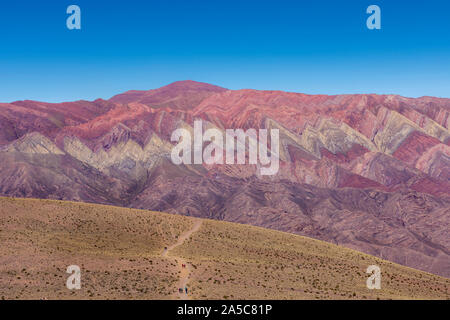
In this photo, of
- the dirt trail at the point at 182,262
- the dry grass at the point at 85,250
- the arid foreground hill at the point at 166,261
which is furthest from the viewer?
the arid foreground hill at the point at 166,261

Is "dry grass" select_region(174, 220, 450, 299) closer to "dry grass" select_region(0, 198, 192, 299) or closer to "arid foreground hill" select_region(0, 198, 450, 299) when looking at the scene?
"arid foreground hill" select_region(0, 198, 450, 299)

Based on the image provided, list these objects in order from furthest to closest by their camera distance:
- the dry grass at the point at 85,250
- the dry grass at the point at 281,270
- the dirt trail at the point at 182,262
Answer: the dry grass at the point at 281,270 < the dry grass at the point at 85,250 < the dirt trail at the point at 182,262

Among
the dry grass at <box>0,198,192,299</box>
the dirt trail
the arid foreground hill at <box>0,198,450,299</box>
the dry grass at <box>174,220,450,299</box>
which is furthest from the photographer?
the dry grass at <box>174,220,450,299</box>

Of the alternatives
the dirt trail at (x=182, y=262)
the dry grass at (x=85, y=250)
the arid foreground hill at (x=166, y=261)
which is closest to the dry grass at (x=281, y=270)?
the arid foreground hill at (x=166, y=261)

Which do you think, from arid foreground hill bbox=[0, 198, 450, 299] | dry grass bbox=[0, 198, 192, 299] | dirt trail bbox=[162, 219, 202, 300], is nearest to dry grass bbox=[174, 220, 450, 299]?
arid foreground hill bbox=[0, 198, 450, 299]

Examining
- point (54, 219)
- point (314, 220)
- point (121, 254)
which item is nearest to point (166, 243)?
point (121, 254)

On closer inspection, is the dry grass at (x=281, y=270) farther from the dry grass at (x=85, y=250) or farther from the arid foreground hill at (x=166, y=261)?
the dry grass at (x=85, y=250)

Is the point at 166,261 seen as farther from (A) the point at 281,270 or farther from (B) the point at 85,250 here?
(A) the point at 281,270
